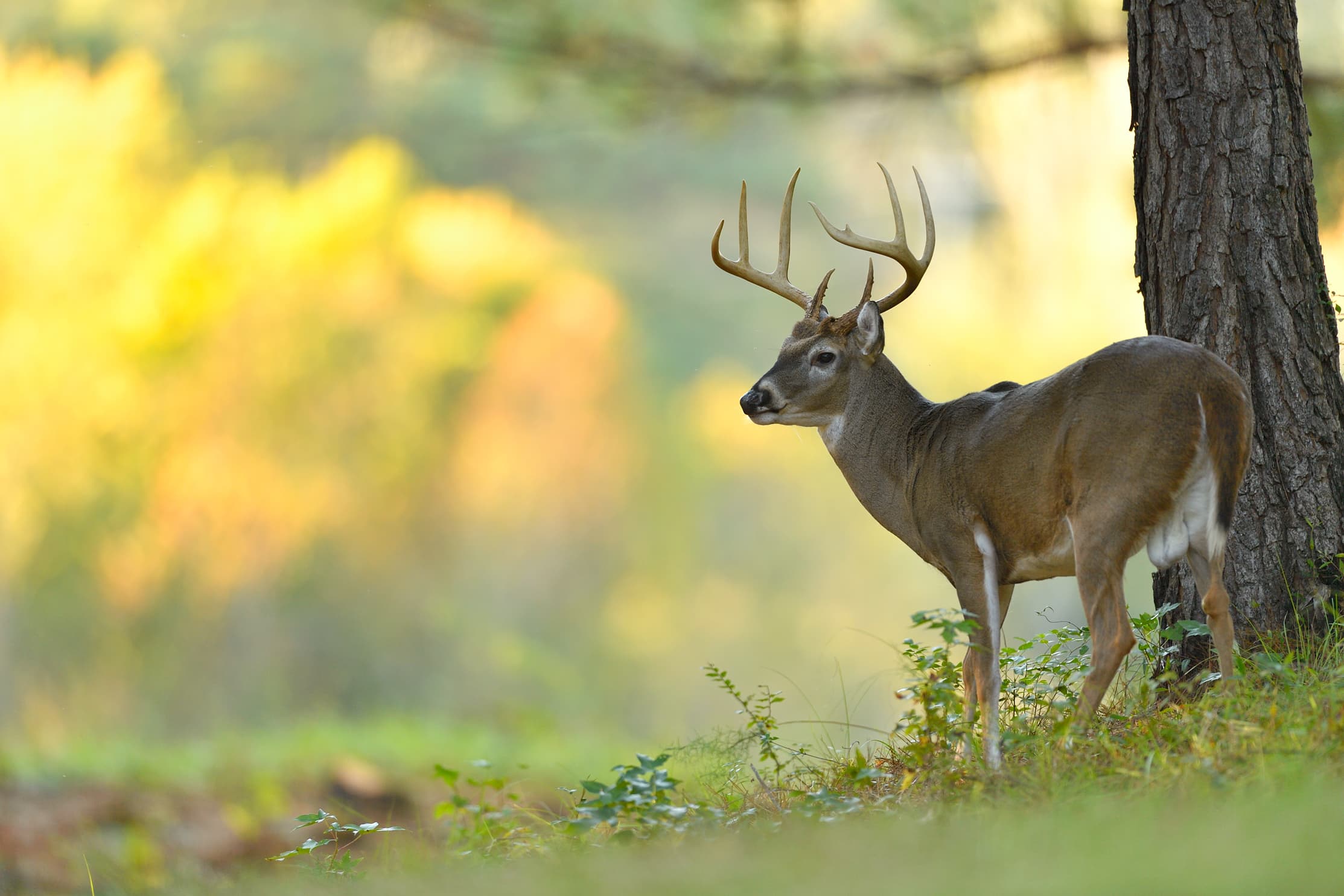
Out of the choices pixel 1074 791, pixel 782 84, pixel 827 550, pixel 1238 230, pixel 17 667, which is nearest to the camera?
pixel 1074 791

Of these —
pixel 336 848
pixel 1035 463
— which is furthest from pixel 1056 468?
pixel 336 848

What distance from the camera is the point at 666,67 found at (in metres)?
7.85

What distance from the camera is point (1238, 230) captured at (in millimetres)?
3703

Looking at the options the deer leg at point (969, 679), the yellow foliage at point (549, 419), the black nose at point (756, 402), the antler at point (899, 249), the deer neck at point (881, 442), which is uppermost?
the yellow foliage at point (549, 419)

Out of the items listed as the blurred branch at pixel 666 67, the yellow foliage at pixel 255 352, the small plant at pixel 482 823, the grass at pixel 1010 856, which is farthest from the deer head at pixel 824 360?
the yellow foliage at pixel 255 352

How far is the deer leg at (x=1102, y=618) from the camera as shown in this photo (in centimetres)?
316

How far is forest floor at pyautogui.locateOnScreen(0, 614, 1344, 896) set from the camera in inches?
80.7

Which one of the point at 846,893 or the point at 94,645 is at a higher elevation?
the point at 94,645

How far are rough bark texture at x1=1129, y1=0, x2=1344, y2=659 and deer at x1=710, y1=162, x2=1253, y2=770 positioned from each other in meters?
0.45

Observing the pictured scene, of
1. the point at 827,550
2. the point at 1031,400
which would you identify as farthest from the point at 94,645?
the point at 1031,400

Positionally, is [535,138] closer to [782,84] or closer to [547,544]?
[547,544]

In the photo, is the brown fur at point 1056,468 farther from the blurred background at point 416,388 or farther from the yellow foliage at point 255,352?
the yellow foliage at point 255,352

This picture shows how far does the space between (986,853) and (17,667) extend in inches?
529

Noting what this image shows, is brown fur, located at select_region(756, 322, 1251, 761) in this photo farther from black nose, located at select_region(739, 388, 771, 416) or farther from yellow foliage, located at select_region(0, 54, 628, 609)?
yellow foliage, located at select_region(0, 54, 628, 609)
